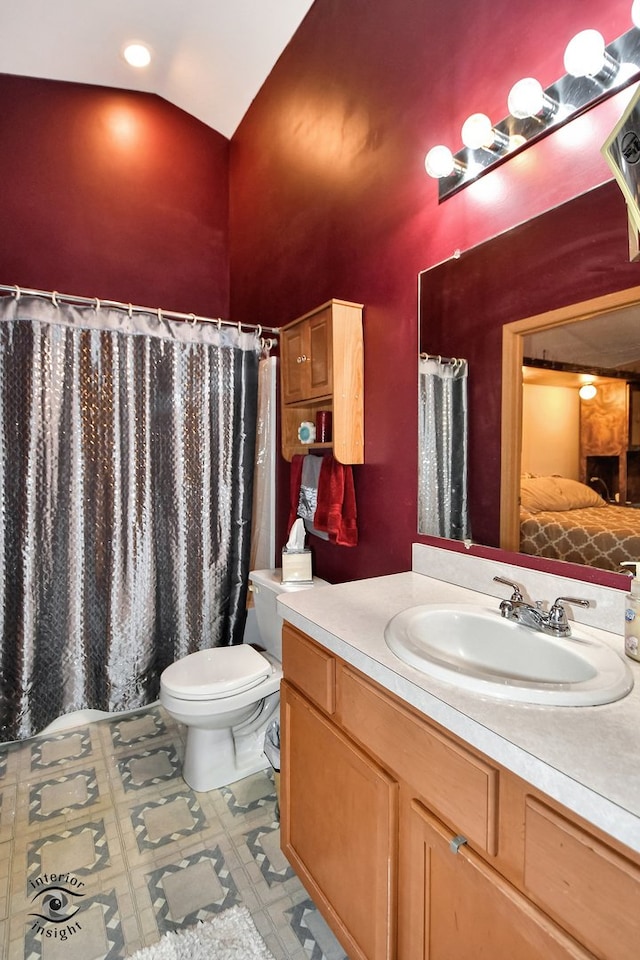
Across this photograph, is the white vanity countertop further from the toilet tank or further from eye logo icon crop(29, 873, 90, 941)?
eye logo icon crop(29, 873, 90, 941)

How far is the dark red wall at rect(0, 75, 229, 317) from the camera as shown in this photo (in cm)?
239

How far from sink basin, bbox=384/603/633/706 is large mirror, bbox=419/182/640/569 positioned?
236 millimetres

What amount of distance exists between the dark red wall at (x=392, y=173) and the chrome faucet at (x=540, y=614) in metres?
0.37

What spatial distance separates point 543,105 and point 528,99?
4 cm

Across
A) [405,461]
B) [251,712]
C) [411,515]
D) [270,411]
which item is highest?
[270,411]

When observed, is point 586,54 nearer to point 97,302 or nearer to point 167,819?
point 97,302

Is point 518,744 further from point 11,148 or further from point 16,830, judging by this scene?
point 11,148

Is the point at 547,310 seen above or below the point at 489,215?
below

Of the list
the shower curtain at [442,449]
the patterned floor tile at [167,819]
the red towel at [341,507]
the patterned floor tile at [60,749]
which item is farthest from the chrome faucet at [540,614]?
the patterned floor tile at [60,749]

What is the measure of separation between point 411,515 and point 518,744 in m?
1.00

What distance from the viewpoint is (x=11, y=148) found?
7.72ft

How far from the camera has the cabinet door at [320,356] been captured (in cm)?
177

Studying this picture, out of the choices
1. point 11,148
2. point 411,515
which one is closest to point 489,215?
point 411,515

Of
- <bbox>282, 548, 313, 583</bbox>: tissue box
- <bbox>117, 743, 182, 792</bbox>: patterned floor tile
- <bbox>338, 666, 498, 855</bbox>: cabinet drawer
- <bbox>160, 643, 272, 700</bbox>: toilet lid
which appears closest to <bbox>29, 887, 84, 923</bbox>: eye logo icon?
<bbox>117, 743, 182, 792</bbox>: patterned floor tile
